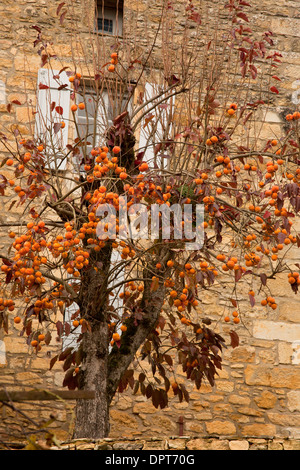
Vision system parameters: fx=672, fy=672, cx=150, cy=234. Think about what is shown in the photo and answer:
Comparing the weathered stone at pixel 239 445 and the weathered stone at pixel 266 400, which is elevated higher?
the weathered stone at pixel 266 400

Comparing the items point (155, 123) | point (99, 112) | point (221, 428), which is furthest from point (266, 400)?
point (99, 112)

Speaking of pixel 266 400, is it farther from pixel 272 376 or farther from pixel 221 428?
pixel 221 428

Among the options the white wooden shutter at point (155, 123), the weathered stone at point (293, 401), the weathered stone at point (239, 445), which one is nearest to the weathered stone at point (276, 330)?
the weathered stone at point (293, 401)

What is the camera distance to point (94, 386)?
4238mm

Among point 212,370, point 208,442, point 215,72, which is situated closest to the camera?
point 208,442

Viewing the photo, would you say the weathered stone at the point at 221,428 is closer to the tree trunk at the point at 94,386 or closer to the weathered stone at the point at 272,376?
the weathered stone at the point at 272,376

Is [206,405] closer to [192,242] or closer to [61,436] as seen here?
[61,436]

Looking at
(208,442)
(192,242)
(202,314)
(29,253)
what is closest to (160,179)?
(192,242)

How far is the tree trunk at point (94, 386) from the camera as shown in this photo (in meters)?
4.15

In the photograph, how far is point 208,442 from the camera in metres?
3.65

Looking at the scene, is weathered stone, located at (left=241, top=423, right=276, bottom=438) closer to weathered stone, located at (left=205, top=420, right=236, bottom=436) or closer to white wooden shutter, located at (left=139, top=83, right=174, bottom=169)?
weathered stone, located at (left=205, top=420, right=236, bottom=436)

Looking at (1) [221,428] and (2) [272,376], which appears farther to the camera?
(2) [272,376]
